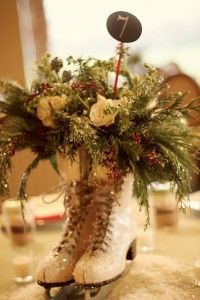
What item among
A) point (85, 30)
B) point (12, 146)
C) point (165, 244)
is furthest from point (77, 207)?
point (85, 30)

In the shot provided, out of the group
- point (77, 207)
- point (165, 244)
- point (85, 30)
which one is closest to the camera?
point (77, 207)

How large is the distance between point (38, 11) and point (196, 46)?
4.44 ft

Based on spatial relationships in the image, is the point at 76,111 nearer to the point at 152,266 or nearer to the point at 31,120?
the point at 31,120

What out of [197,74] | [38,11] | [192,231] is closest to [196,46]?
[197,74]

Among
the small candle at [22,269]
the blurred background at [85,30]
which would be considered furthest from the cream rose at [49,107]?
the blurred background at [85,30]

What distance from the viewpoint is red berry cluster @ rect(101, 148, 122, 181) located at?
906 millimetres

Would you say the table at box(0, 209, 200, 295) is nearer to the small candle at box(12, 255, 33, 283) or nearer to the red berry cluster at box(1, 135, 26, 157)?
the small candle at box(12, 255, 33, 283)

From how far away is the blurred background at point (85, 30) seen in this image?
3428 millimetres

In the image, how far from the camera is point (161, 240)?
3.98 ft

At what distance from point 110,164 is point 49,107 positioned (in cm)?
18

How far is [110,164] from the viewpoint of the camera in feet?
3.01

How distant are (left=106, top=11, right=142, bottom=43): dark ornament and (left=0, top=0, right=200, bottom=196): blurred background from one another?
7.73 feet

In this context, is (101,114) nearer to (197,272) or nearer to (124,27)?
(124,27)

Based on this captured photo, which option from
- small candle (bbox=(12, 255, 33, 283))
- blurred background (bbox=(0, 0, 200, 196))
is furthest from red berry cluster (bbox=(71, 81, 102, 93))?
blurred background (bbox=(0, 0, 200, 196))
